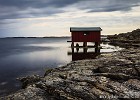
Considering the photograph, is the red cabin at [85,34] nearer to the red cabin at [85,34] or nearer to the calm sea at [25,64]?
the red cabin at [85,34]

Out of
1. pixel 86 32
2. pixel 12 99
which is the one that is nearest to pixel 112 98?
pixel 12 99

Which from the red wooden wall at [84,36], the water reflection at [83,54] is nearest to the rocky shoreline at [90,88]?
the water reflection at [83,54]

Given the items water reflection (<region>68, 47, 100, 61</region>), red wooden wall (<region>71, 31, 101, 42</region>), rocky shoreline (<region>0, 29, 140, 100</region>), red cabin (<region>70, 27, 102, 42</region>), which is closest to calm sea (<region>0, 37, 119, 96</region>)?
water reflection (<region>68, 47, 100, 61</region>)

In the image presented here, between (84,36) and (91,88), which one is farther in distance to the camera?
(84,36)

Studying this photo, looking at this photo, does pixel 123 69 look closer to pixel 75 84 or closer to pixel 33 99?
pixel 75 84

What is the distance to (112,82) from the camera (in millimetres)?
17641

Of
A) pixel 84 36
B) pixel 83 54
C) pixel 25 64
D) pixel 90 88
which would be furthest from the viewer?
pixel 84 36

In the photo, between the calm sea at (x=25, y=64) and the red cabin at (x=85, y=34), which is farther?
the red cabin at (x=85, y=34)

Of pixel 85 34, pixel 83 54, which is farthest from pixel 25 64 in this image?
pixel 85 34

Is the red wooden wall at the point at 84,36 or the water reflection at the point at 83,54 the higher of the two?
the red wooden wall at the point at 84,36

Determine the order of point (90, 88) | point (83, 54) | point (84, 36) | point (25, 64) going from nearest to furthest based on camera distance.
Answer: point (90, 88)
point (25, 64)
point (83, 54)
point (84, 36)

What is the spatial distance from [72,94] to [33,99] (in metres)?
2.67

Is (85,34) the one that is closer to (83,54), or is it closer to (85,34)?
(85,34)

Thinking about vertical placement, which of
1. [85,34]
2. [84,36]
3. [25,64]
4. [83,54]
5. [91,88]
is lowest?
[25,64]
